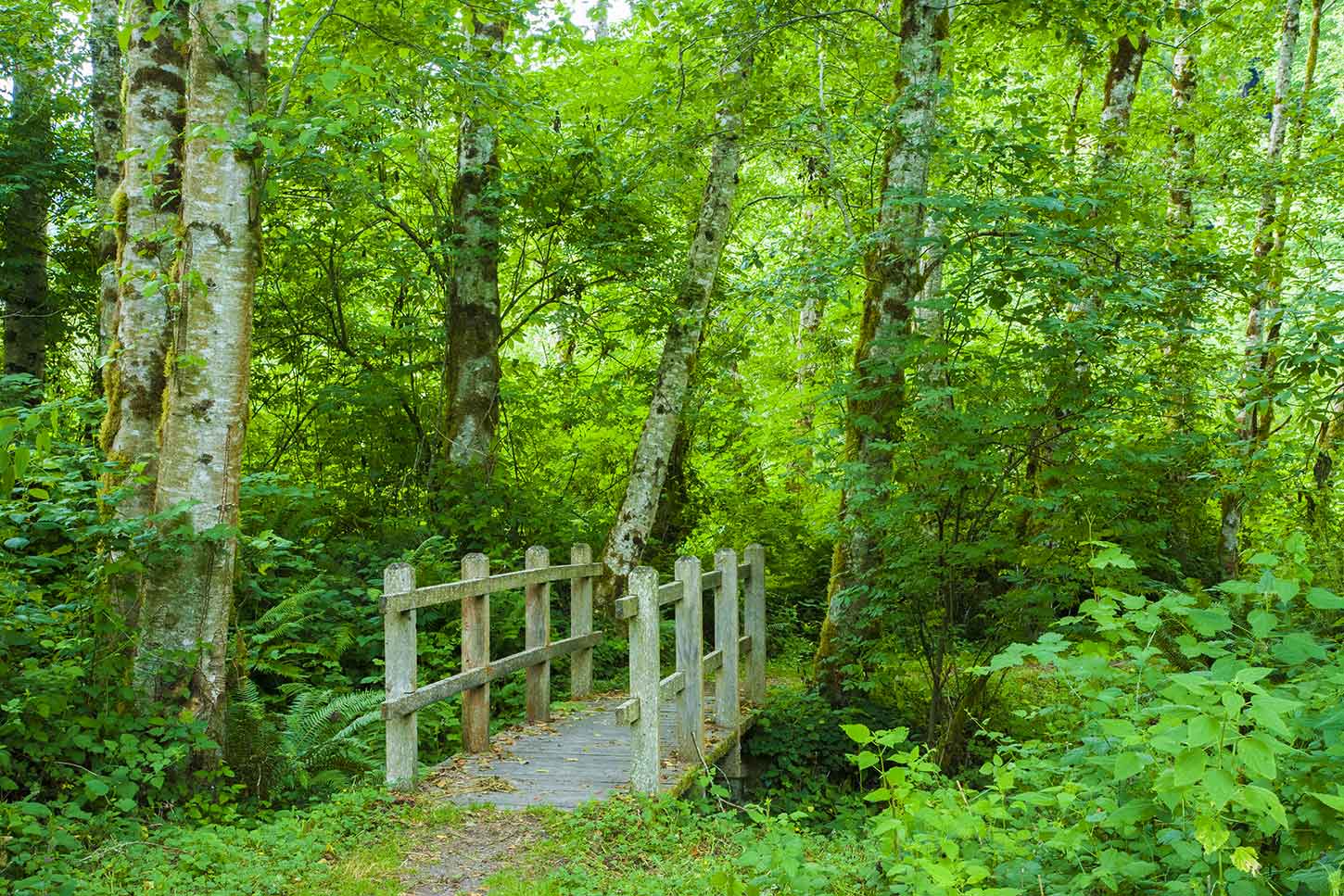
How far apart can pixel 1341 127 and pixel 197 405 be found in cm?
1431

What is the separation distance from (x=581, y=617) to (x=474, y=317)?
473cm

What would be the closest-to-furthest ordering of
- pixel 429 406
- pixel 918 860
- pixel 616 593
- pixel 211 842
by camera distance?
pixel 918 860 → pixel 211 842 → pixel 616 593 → pixel 429 406

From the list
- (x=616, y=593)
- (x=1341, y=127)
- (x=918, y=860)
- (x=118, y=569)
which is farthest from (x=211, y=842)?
(x=1341, y=127)

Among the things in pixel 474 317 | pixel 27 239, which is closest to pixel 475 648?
pixel 474 317

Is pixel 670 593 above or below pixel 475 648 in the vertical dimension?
above

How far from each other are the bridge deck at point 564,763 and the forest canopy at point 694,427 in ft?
2.10

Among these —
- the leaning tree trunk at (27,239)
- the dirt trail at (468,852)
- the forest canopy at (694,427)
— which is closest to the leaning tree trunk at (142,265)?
the forest canopy at (694,427)

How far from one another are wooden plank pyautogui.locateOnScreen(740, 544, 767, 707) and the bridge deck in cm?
85

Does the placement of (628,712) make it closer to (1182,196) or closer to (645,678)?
(645,678)

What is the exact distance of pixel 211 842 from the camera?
4867 millimetres

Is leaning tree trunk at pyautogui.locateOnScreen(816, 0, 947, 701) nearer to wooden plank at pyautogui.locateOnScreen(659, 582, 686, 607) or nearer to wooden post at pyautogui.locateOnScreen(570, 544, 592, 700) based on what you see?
wooden plank at pyautogui.locateOnScreen(659, 582, 686, 607)

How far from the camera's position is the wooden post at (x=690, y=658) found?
7168 mm

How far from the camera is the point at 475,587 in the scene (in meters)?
7.02

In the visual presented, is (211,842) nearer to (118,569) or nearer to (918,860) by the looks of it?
(118,569)
